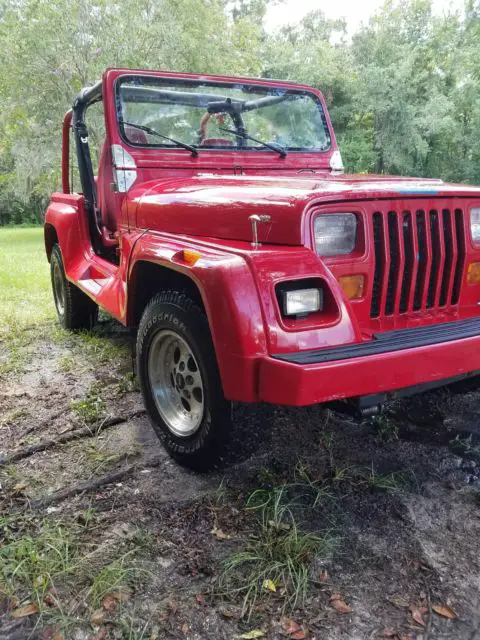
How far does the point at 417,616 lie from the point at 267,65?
22.9 meters

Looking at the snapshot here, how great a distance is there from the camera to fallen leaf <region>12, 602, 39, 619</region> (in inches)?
71.8

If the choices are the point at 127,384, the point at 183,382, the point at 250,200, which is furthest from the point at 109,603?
the point at 127,384

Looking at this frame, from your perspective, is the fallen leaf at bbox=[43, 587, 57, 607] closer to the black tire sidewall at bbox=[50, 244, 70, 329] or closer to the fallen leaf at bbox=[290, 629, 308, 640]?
the fallen leaf at bbox=[290, 629, 308, 640]

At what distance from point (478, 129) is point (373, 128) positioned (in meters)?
3.83

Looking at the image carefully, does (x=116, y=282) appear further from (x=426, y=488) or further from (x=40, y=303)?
(x=40, y=303)

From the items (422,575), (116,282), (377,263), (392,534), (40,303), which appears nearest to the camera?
(422,575)

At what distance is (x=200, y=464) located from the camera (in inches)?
101

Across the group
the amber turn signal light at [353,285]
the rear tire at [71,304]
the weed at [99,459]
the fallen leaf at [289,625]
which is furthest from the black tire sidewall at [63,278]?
the fallen leaf at [289,625]

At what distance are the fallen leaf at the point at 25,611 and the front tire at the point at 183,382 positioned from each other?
917mm

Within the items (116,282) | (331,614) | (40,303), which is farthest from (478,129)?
(331,614)

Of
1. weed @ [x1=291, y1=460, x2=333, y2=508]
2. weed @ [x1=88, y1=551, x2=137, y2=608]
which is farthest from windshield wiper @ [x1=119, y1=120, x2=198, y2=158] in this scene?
weed @ [x1=88, y1=551, x2=137, y2=608]

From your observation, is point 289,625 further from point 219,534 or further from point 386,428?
point 386,428

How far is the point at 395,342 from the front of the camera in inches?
84.9

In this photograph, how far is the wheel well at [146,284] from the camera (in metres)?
2.70
